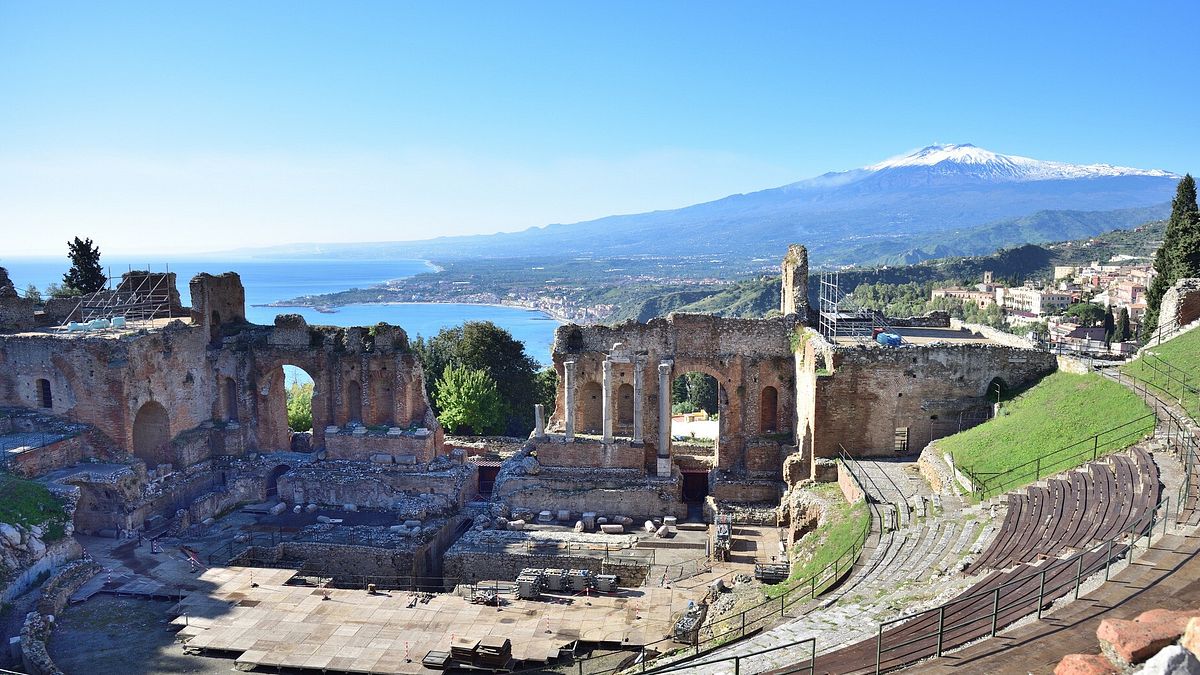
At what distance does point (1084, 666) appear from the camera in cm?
885

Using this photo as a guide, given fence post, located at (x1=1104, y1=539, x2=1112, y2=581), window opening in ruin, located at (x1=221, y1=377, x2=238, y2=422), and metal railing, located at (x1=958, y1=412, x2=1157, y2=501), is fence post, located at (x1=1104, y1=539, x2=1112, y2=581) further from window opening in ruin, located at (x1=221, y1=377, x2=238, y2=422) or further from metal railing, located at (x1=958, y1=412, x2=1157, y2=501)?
window opening in ruin, located at (x1=221, y1=377, x2=238, y2=422)

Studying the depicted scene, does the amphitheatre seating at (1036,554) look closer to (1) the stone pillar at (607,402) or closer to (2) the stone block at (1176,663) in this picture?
(2) the stone block at (1176,663)

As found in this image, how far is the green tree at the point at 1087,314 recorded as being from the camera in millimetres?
59150

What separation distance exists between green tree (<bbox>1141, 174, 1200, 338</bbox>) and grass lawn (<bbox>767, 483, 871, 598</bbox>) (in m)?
18.1

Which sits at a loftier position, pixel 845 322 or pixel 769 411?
pixel 845 322

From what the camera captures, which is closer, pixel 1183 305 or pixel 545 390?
pixel 1183 305

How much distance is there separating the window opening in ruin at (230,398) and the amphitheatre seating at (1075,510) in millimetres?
28374

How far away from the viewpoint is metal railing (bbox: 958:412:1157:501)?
20.0m

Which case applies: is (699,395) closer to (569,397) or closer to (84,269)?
(569,397)

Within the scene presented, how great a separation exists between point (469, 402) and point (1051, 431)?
25.2m

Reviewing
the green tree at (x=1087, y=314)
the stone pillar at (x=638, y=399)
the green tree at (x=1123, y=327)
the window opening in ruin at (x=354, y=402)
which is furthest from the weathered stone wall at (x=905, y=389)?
the green tree at (x=1087, y=314)

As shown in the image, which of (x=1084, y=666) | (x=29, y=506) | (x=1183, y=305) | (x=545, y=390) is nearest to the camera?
(x=1084, y=666)

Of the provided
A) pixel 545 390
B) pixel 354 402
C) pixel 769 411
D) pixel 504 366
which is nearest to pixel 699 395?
pixel 545 390

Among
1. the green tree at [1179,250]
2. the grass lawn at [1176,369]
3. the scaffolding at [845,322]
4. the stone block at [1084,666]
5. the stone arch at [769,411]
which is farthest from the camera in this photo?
the green tree at [1179,250]
